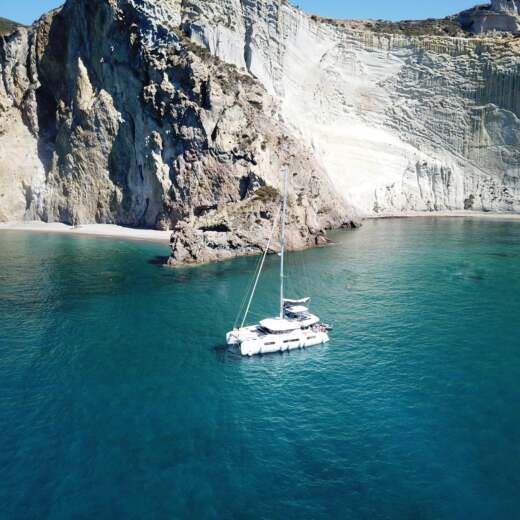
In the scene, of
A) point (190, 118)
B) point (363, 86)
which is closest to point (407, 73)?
point (363, 86)

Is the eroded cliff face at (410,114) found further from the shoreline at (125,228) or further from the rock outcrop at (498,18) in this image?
the rock outcrop at (498,18)

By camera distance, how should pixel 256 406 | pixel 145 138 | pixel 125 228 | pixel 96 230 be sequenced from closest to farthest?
pixel 256 406 → pixel 145 138 → pixel 125 228 → pixel 96 230

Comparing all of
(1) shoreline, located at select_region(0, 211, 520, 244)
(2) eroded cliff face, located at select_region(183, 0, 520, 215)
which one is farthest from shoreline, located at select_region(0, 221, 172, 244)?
(2) eroded cliff face, located at select_region(183, 0, 520, 215)

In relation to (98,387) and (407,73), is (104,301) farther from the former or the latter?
(407,73)

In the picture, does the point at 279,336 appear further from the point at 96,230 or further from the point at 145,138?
the point at 96,230

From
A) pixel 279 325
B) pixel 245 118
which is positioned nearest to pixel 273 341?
pixel 279 325

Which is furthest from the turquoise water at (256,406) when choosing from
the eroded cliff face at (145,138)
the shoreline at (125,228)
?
the shoreline at (125,228)
